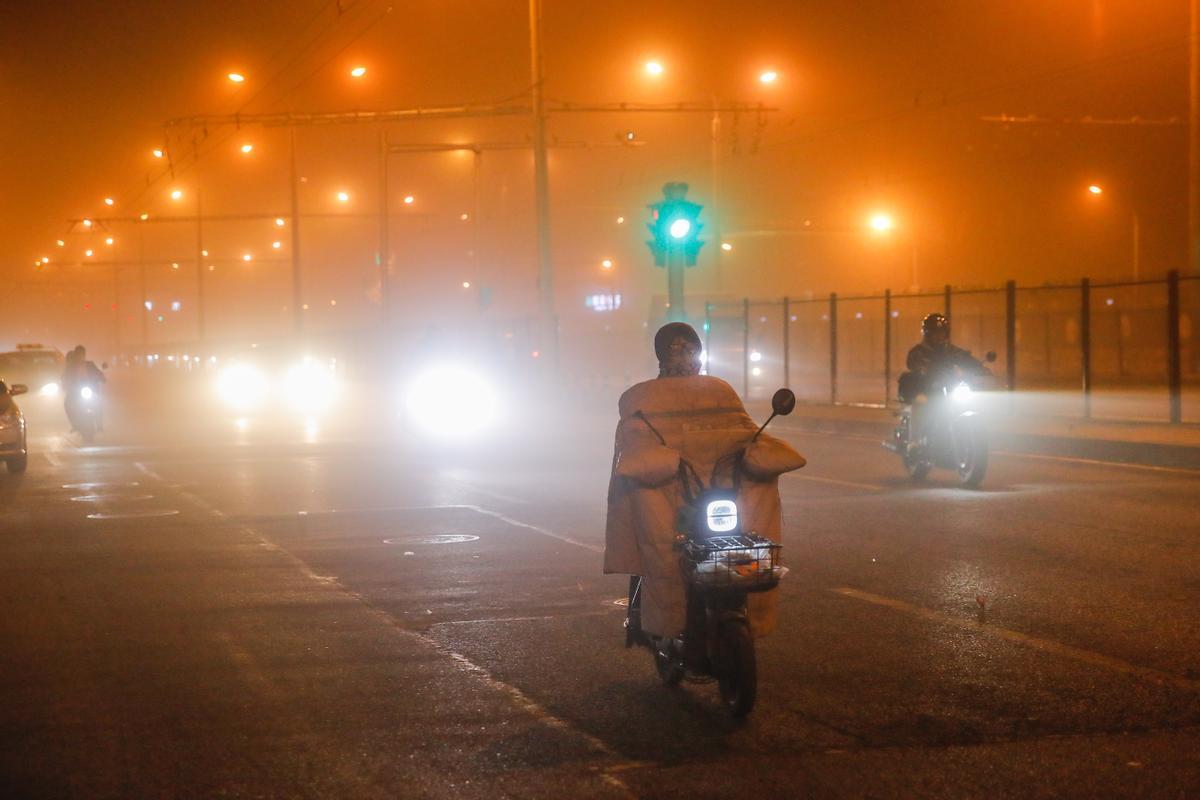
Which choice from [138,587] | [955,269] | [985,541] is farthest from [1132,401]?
[955,269]

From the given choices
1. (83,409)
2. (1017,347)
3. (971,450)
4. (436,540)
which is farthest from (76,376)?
(1017,347)

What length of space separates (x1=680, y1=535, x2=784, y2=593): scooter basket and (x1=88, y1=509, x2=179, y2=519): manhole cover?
958 cm

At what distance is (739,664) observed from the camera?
6031 mm

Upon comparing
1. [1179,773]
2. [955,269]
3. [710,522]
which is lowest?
[1179,773]

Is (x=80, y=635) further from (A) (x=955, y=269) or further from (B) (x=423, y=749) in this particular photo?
(A) (x=955, y=269)

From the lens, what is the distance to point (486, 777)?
5.44m

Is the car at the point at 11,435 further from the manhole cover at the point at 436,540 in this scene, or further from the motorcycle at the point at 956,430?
the motorcycle at the point at 956,430

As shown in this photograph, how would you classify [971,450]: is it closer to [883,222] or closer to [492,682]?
[492,682]

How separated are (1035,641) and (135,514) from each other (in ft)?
31.7

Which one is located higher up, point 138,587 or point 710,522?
point 710,522

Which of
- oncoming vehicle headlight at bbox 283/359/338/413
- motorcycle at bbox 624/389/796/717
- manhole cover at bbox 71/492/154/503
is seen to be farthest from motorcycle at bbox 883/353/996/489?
oncoming vehicle headlight at bbox 283/359/338/413

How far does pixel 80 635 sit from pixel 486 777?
3791 mm

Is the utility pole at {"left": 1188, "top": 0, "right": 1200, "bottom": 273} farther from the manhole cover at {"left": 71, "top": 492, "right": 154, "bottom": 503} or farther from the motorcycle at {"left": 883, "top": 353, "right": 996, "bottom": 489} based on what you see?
the manhole cover at {"left": 71, "top": 492, "right": 154, "bottom": 503}

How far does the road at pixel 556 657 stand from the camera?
5.53 meters
